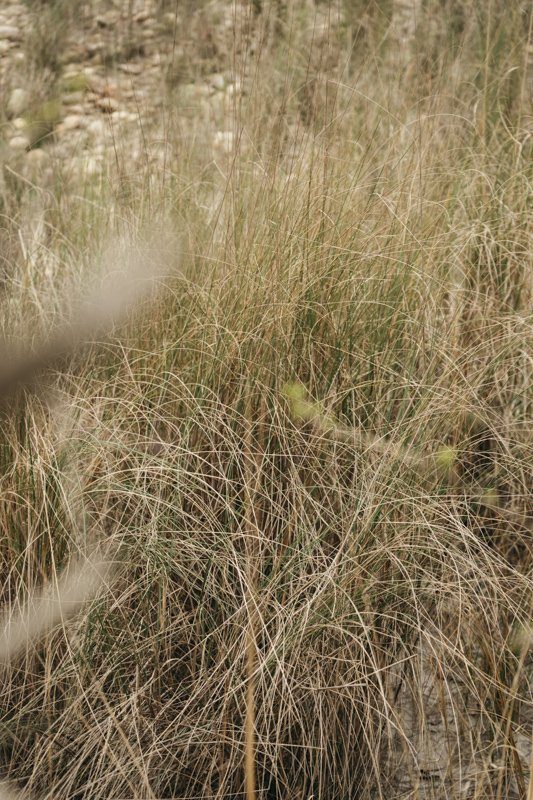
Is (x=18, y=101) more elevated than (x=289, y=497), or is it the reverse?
(x=18, y=101)

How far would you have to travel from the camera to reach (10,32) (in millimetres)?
3199

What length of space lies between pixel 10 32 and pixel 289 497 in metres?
2.29

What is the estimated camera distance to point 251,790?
0.84 metres

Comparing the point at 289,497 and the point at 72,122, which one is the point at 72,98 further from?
the point at 289,497

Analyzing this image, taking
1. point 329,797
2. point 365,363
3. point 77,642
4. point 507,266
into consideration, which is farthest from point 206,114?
point 329,797

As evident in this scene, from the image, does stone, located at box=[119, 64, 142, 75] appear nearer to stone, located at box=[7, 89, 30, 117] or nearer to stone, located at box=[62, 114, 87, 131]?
stone, located at box=[62, 114, 87, 131]

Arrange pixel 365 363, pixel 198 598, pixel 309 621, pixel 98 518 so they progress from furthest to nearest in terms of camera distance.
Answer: pixel 365 363, pixel 98 518, pixel 198 598, pixel 309 621

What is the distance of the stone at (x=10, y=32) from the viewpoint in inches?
125

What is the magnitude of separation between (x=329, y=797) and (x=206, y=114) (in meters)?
2.21

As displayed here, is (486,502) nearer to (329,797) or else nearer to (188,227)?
(329,797)

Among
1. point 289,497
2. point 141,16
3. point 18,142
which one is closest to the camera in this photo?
point 289,497

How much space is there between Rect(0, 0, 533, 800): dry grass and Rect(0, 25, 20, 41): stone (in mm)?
1184

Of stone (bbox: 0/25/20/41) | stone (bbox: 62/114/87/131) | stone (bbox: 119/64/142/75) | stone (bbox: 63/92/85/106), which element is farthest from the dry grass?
stone (bbox: 0/25/20/41)

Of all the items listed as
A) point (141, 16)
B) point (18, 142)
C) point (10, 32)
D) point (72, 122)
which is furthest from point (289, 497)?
point (10, 32)
